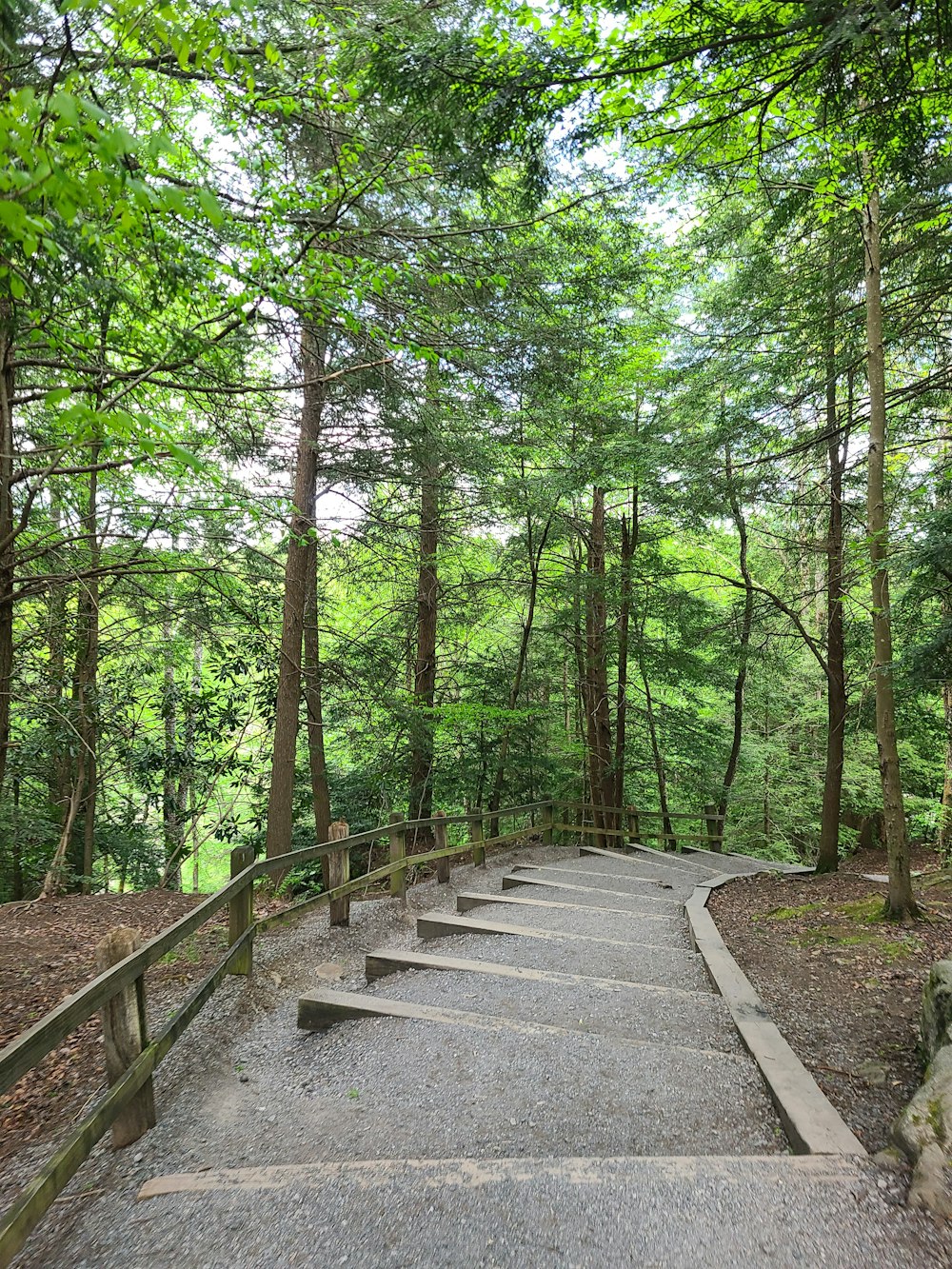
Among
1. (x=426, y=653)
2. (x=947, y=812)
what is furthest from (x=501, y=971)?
(x=947, y=812)

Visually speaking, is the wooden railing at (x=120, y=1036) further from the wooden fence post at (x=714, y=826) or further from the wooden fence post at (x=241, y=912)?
the wooden fence post at (x=714, y=826)

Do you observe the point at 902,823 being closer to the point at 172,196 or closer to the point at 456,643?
the point at 172,196

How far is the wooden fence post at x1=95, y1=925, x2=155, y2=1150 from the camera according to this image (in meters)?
2.57

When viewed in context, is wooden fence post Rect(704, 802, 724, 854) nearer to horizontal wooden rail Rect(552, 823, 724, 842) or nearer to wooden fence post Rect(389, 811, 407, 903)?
horizontal wooden rail Rect(552, 823, 724, 842)

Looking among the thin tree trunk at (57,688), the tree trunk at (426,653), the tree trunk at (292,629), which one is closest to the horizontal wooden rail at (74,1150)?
the thin tree trunk at (57,688)

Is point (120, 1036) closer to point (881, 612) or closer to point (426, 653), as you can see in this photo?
point (881, 612)

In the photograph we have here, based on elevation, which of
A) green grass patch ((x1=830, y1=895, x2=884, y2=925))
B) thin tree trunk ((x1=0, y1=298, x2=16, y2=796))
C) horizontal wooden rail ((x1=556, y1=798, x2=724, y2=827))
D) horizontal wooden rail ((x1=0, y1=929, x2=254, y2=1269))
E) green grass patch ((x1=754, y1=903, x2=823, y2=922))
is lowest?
horizontal wooden rail ((x1=556, y1=798, x2=724, y2=827))

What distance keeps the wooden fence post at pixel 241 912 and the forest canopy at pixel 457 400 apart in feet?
7.18

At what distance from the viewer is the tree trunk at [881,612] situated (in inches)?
230

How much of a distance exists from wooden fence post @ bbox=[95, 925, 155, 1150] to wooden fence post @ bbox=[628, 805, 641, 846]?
11.4 metres

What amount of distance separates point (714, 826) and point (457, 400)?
10979 millimetres

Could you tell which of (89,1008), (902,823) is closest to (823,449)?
(902,823)

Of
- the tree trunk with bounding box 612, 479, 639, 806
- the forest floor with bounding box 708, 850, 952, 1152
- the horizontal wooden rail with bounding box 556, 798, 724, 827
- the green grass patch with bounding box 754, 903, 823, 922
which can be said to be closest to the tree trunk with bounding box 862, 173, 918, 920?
the forest floor with bounding box 708, 850, 952, 1152

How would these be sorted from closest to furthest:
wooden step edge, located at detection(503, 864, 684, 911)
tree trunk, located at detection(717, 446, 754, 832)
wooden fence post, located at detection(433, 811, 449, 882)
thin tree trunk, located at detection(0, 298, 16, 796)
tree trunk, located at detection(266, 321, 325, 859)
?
thin tree trunk, located at detection(0, 298, 16, 796), wooden step edge, located at detection(503, 864, 684, 911), wooden fence post, located at detection(433, 811, 449, 882), tree trunk, located at detection(266, 321, 325, 859), tree trunk, located at detection(717, 446, 754, 832)
